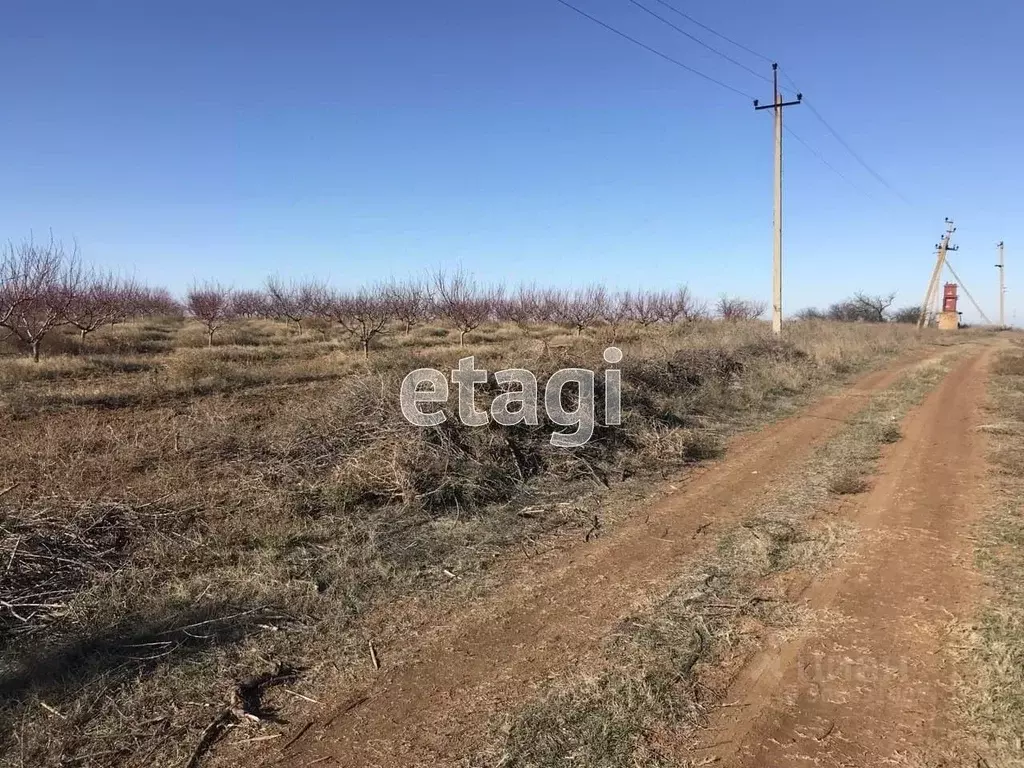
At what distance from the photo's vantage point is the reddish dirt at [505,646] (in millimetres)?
2576

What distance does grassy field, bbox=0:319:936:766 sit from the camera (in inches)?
112

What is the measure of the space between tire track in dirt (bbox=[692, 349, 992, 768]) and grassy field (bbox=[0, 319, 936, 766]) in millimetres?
767

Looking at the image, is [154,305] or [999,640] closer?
[999,640]

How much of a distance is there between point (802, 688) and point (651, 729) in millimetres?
829

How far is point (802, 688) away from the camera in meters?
2.86

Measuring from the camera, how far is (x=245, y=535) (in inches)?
185

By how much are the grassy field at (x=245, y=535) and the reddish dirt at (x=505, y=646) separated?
24 cm

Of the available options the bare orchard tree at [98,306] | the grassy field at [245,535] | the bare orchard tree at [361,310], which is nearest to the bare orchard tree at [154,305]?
the bare orchard tree at [98,306]

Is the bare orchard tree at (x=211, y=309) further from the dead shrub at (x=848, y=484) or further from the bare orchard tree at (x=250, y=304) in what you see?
the dead shrub at (x=848, y=484)

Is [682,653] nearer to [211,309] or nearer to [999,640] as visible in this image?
[999,640]

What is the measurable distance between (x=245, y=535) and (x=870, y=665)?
13.9 feet

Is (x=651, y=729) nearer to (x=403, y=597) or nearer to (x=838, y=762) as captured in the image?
(x=838, y=762)

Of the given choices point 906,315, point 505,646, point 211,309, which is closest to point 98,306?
point 211,309

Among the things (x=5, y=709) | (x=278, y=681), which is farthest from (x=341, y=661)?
(x=5, y=709)
